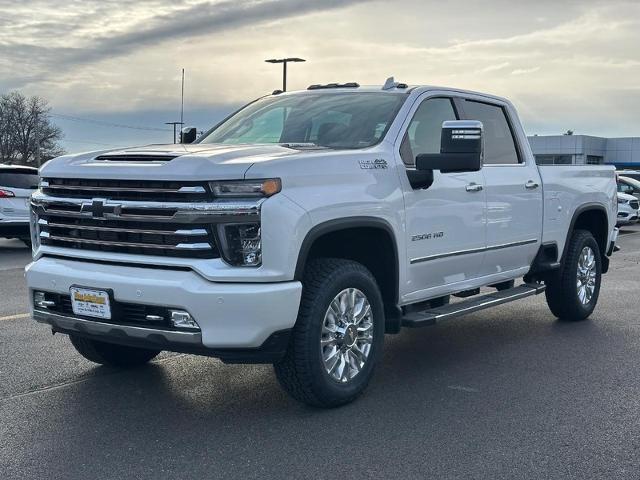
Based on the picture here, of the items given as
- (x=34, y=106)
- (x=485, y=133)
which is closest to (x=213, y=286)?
(x=485, y=133)

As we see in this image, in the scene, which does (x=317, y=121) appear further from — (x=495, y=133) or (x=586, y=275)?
(x=586, y=275)

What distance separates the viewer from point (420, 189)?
559cm

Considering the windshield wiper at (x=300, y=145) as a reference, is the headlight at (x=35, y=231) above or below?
below

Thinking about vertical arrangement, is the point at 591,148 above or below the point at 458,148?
below

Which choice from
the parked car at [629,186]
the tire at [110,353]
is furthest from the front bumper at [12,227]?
the parked car at [629,186]

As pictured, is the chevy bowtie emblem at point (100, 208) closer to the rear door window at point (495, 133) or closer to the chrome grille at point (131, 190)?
the chrome grille at point (131, 190)

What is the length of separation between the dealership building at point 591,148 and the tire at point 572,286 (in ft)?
177

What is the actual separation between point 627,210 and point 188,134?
1818cm

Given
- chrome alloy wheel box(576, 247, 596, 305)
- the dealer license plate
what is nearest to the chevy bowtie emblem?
the dealer license plate

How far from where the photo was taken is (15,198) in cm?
1461

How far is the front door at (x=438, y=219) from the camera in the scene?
18.3 feet

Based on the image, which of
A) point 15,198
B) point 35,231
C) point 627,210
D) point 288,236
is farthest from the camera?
point 627,210

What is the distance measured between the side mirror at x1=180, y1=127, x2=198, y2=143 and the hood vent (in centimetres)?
197

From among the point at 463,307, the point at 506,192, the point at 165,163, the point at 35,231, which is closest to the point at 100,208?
the point at 165,163
